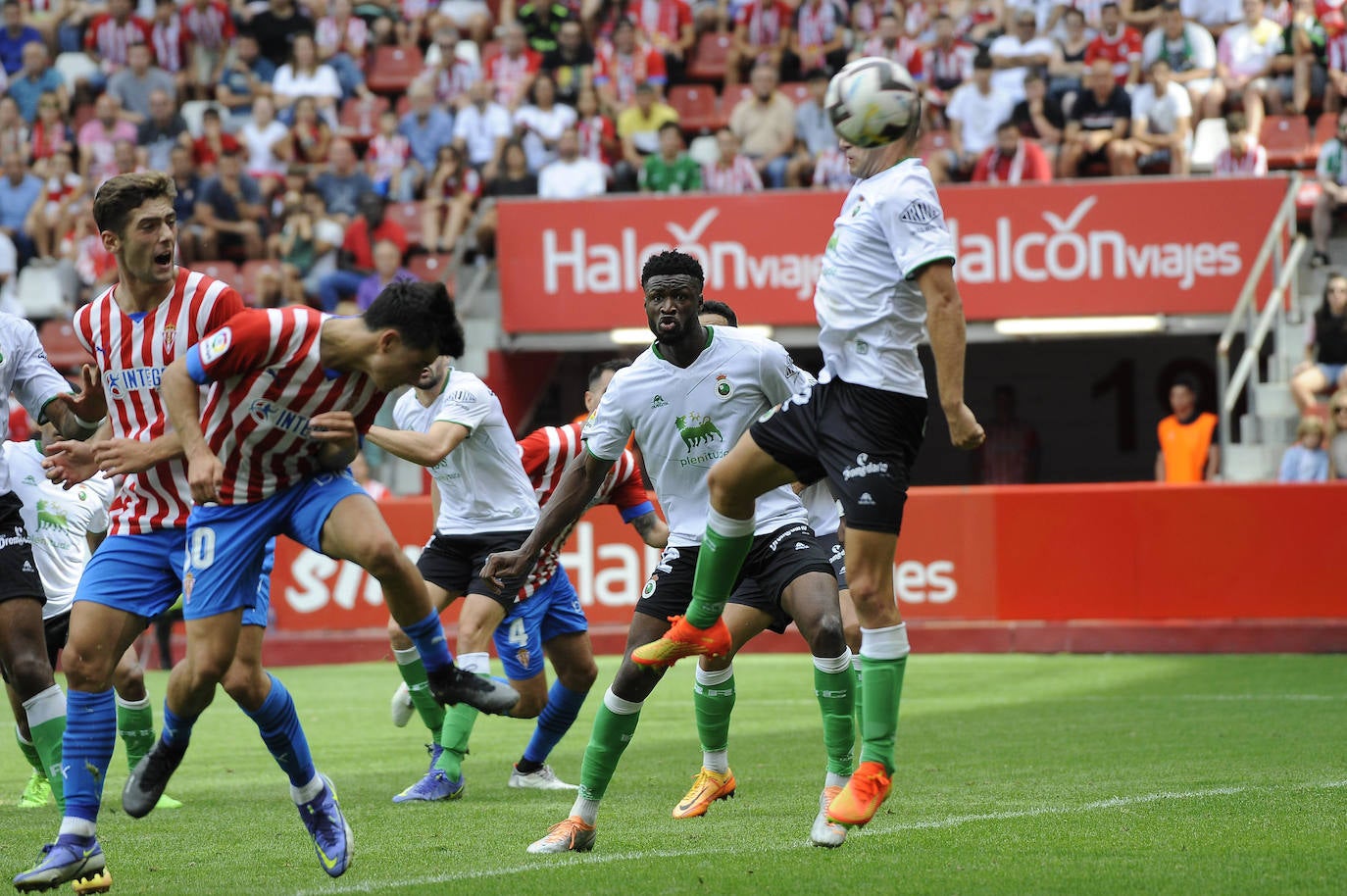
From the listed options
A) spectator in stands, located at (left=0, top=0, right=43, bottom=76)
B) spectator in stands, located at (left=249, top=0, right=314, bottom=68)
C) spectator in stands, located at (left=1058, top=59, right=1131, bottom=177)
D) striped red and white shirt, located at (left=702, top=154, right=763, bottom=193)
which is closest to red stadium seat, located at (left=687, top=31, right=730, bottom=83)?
striped red and white shirt, located at (left=702, top=154, right=763, bottom=193)

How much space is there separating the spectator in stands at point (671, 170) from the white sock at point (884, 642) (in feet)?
48.6

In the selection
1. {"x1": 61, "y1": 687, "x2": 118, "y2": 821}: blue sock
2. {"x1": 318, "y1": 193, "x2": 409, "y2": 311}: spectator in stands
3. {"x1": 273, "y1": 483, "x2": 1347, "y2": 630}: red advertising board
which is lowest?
{"x1": 273, "y1": 483, "x2": 1347, "y2": 630}: red advertising board

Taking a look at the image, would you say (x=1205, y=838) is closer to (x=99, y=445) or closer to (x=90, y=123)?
(x=99, y=445)

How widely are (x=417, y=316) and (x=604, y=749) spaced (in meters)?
2.00

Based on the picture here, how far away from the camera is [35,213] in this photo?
2245 cm

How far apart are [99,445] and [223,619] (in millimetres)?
764

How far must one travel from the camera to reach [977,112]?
2147 cm

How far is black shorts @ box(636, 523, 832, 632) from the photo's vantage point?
7980mm

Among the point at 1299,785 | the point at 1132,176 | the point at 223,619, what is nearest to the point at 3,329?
the point at 223,619

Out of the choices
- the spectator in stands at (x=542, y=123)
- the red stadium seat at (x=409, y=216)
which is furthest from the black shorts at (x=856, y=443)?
the spectator in stands at (x=542, y=123)

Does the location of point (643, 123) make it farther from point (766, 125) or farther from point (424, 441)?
point (424, 441)

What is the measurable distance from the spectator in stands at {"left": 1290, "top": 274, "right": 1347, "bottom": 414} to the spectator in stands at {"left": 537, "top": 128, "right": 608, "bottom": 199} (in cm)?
799

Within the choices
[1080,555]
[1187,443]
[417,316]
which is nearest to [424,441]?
[417,316]

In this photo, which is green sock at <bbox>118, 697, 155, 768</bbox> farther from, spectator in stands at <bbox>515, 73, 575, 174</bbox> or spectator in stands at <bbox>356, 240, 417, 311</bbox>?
spectator in stands at <bbox>515, 73, 575, 174</bbox>
